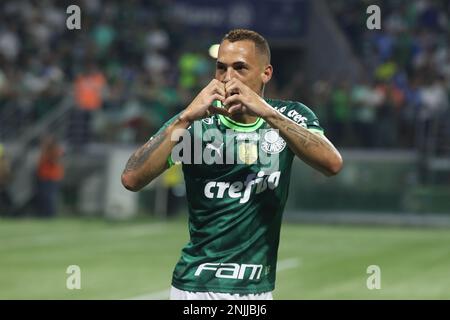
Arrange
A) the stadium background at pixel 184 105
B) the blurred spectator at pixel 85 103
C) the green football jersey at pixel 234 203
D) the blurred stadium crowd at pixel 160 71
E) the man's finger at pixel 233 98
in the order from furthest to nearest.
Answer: the blurred spectator at pixel 85 103 < the blurred stadium crowd at pixel 160 71 < the stadium background at pixel 184 105 < the green football jersey at pixel 234 203 < the man's finger at pixel 233 98

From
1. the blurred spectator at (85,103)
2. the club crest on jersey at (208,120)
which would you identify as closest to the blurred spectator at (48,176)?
the blurred spectator at (85,103)

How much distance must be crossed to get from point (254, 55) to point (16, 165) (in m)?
22.4

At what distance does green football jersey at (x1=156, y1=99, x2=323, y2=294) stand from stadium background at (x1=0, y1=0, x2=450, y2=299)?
34.3 ft

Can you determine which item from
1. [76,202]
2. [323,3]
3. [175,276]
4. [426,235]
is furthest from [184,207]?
[175,276]

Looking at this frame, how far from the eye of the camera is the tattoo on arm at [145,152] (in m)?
6.03

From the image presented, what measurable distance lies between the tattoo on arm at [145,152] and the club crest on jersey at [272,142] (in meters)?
0.60

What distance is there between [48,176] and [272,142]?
67.6 feet

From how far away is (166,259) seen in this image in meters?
18.0

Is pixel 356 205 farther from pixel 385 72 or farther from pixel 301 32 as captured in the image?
pixel 301 32

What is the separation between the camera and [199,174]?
20.2 ft

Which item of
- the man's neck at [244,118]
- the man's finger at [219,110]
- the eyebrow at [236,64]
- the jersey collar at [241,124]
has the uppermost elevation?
the eyebrow at [236,64]

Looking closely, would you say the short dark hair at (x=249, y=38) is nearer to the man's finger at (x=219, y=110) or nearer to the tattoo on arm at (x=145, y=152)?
the man's finger at (x=219, y=110)

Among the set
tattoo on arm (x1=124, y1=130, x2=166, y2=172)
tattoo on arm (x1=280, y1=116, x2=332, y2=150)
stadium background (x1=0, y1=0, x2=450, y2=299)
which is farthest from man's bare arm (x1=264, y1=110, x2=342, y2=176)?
stadium background (x1=0, y1=0, x2=450, y2=299)

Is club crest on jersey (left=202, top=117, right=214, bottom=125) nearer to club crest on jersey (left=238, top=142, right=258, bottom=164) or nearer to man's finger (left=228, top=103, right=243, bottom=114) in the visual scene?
club crest on jersey (left=238, top=142, right=258, bottom=164)
